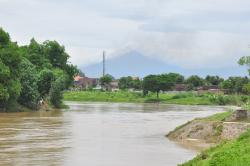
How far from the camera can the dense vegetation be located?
6022cm

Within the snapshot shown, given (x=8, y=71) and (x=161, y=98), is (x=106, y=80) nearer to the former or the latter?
(x=161, y=98)

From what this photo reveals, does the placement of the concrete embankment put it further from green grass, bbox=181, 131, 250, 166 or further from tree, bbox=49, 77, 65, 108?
tree, bbox=49, 77, 65, 108

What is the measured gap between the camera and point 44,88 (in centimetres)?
7300

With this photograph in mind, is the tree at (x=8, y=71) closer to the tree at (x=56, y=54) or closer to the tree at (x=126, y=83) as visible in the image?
the tree at (x=56, y=54)

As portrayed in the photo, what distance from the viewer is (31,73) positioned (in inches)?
2734

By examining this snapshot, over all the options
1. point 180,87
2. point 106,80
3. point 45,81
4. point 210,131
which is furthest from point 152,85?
point 210,131

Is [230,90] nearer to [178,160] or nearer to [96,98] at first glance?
[96,98]

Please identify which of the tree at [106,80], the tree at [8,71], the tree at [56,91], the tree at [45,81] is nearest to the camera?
the tree at [8,71]

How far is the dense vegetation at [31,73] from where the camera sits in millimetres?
60219

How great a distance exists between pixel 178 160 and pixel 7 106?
43148 millimetres

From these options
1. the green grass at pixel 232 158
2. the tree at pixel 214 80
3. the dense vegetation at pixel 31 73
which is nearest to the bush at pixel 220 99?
the dense vegetation at pixel 31 73

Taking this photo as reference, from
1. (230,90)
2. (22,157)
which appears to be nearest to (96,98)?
(230,90)

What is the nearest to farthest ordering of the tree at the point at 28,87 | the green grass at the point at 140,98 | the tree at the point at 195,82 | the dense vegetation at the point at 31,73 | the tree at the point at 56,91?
the dense vegetation at the point at 31,73 → the tree at the point at 28,87 → the tree at the point at 56,91 → the green grass at the point at 140,98 → the tree at the point at 195,82

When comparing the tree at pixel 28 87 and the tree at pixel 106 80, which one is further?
the tree at pixel 106 80
